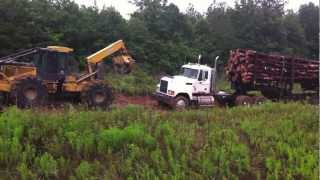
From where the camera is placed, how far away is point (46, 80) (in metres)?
19.5

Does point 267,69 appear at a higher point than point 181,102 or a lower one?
higher

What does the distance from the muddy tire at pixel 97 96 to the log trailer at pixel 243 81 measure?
294 cm

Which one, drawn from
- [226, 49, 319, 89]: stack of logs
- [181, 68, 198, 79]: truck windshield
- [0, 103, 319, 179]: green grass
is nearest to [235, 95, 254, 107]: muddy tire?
[226, 49, 319, 89]: stack of logs

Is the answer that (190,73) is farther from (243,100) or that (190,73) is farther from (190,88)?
(243,100)

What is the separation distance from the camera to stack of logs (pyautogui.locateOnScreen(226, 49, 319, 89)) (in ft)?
76.0

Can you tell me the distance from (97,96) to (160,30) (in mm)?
22694

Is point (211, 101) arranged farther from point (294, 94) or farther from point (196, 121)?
point (196, 121)

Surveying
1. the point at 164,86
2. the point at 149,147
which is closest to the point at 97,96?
the point at 164,86

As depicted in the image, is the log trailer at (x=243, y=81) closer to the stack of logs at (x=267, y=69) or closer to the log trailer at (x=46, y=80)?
the stack of logs at (x=267, y=69)

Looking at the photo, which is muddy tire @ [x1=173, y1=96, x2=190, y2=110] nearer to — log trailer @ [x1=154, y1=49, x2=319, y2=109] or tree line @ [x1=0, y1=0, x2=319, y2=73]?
log trailer @ [x1=154, y1=49, x2=319, y2=109]

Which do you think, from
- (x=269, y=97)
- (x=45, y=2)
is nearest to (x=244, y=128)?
(x=269, y=97)

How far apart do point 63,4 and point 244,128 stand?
29404mm

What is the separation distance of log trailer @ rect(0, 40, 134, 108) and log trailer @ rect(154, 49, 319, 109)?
3.15 metres

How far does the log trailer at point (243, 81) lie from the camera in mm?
22338
